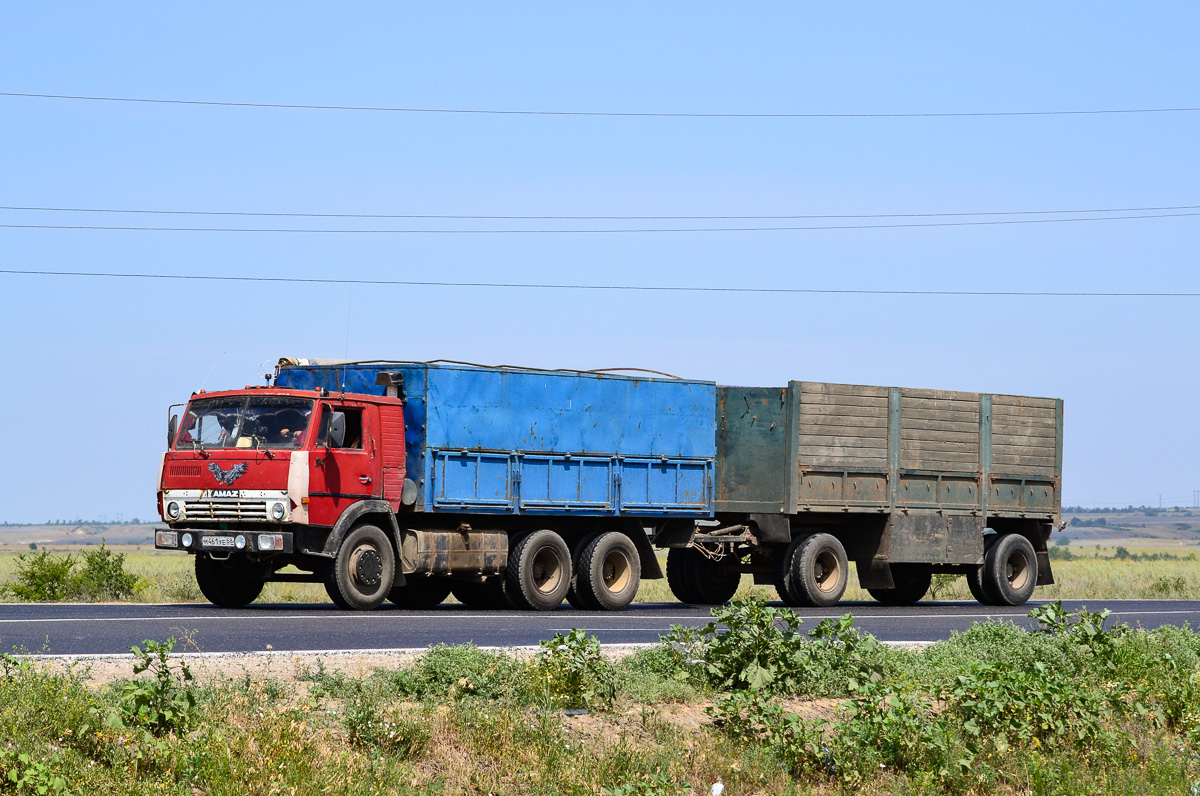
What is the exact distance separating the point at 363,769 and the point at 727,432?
51.9 ft

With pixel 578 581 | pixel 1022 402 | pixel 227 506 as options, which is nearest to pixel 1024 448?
pixel 1022 402

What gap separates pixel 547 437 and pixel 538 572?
190 cm

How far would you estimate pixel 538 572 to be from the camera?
72.8 ft

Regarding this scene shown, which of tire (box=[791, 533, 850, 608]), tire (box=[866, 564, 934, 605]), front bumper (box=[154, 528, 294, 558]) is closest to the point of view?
front bumper (box=[154, 528, 294, 558])

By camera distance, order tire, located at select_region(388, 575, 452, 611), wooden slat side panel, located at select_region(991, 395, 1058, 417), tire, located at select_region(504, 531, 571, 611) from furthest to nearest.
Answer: wooden slat side panel, located at select_region(991, 395, 1058, 417) < tire, located at select_region(388, 575, 452, 611) < tire, located at select_region(504, 531, 571, 611)

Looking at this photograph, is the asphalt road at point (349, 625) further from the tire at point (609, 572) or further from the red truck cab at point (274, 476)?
the red truck cab at point (274, 476)

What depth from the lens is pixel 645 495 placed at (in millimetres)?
23141

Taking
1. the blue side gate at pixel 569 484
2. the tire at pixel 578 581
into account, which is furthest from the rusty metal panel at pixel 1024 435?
the tire at pixel 578 581

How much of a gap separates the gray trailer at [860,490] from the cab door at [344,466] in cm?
549

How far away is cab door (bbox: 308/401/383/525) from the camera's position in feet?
64.3

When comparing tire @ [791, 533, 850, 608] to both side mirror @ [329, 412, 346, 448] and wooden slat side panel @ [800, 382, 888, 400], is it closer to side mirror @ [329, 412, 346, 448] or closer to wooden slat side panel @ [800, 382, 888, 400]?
wooden slat side panel @ [800, 382, 888, 400]

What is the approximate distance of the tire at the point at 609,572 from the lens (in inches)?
878

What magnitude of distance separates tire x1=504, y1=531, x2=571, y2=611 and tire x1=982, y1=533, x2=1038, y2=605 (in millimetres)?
7936

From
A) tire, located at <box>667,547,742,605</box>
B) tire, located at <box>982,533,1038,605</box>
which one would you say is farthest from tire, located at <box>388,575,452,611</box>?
tire, located at <box>982,533,1038,605</box>
